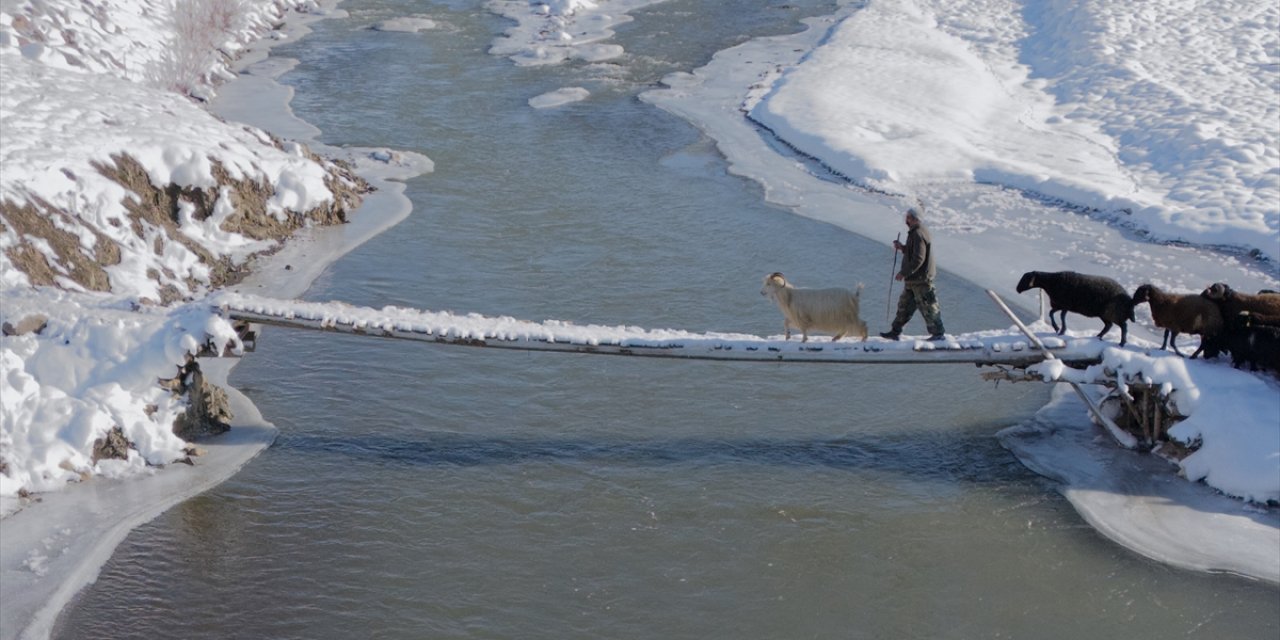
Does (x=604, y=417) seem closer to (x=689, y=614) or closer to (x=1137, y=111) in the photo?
(x=689, y=614)

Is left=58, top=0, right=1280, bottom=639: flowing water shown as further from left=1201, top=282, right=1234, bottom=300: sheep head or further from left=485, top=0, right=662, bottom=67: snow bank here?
left=485, top=0, right=662, bottom=67: snow bank

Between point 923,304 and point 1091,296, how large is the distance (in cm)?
170

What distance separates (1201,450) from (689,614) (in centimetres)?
548

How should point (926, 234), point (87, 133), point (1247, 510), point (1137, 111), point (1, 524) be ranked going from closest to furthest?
1. point (1, 524)
2. point (1247, 510)
3. point (926, 234)
4. point (87, 133)
5. point (1137, 111)

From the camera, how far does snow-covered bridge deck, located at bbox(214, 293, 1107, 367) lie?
12375mm

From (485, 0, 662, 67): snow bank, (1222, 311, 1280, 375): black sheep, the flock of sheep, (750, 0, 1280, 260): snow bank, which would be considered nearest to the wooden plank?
the flock of sheep

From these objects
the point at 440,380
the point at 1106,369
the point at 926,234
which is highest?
the point at 926,234

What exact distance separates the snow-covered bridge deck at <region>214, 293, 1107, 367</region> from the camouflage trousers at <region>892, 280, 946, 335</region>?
0.22 meters

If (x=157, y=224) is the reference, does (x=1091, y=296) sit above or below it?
above

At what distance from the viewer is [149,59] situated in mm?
26156

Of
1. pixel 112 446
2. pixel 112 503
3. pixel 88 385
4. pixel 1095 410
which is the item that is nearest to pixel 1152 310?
pixel 1095 410

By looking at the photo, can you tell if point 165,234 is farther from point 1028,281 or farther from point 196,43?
point 196,43

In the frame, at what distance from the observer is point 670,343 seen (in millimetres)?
12484

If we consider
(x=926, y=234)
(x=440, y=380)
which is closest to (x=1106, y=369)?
(x=926, y=234)
